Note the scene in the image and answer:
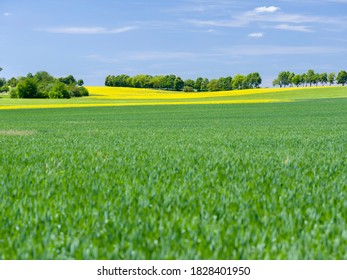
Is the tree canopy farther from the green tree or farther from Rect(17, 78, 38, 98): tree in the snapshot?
the green tree

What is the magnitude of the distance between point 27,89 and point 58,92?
7786 mm

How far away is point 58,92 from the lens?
134 metres

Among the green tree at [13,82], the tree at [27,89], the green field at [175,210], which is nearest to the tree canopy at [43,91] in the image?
the tree at [27,89]

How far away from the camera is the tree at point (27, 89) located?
134 metres

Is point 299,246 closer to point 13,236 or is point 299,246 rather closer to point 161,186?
point 13,236

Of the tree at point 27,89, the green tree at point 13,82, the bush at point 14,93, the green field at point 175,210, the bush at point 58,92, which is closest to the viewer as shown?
the green field at point 175,210

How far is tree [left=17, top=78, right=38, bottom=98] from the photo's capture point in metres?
134

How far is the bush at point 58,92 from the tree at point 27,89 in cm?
475

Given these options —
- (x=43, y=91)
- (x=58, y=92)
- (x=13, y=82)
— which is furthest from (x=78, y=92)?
(x=13, y=82)

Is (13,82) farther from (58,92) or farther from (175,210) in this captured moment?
(175,210)

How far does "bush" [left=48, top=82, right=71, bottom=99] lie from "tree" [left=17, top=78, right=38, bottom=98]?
4.75 meters

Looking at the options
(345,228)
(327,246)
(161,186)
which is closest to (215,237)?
(327,246)

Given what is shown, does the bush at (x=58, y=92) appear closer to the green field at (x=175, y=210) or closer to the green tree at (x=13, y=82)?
the green tree at (x=13, y=82)

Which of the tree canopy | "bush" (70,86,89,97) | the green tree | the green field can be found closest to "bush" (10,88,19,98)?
the tree canopy
